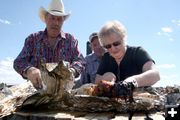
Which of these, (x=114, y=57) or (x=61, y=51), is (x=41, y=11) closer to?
(x=61, y=51)

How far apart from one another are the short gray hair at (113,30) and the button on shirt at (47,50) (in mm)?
885

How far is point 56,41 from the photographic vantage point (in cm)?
504

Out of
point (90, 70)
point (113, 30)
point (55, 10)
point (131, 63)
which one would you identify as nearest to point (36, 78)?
point (113, 30)

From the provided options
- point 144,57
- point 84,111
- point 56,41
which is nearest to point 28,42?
point 56,41

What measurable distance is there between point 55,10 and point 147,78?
2.13m

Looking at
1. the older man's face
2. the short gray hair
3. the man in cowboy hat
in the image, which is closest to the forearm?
the short gray hair

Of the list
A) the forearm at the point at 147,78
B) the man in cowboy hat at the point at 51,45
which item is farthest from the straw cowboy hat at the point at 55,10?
the forearm at the point at 147,78

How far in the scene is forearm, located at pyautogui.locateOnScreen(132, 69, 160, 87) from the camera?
3633 mm

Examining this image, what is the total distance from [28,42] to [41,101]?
1.87 m

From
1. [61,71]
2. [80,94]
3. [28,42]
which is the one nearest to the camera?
[61,71]

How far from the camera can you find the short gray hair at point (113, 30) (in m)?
3.95

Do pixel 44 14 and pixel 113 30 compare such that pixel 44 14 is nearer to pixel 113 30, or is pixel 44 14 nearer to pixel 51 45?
pixel 51 45

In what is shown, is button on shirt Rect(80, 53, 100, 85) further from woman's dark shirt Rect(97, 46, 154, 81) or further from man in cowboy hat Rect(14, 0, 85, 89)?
woman's dark shirt Rect(97, 46, 154, 81)

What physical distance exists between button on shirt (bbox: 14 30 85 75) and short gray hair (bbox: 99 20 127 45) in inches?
34.8
